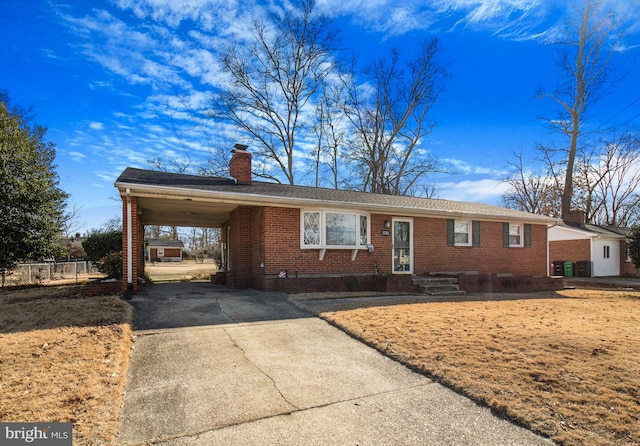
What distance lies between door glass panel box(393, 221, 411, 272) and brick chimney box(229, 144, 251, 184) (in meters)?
5.39

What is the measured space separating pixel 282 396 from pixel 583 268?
25.8 meters

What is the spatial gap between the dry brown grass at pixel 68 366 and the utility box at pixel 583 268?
2596cm

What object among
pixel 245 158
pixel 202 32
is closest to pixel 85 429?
pixel 245 158

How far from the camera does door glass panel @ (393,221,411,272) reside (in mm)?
12727

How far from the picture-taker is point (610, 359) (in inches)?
180

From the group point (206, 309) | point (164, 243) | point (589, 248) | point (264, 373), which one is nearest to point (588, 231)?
point (589, 248)

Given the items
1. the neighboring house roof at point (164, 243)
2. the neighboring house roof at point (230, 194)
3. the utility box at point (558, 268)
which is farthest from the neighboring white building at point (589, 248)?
the neighboring house roof at point (164, 243)

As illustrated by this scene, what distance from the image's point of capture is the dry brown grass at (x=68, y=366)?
10.1ft

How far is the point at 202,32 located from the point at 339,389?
51.1ft

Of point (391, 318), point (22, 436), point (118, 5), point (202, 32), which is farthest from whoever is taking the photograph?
point (202, 32)

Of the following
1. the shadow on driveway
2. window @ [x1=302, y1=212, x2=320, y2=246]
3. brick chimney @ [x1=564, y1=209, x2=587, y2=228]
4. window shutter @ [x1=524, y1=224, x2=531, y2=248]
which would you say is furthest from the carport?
brick chimney @ [x1=564, y1=209, x2=587, y2=228]

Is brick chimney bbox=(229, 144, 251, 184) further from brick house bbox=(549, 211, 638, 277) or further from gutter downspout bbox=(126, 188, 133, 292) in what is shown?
brick house bbox=(549, 211, 638, 277)

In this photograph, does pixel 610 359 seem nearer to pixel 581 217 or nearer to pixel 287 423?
pixel 287 423

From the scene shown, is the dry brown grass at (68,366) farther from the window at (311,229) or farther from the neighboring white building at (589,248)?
the neighboring white building at (589,248)
